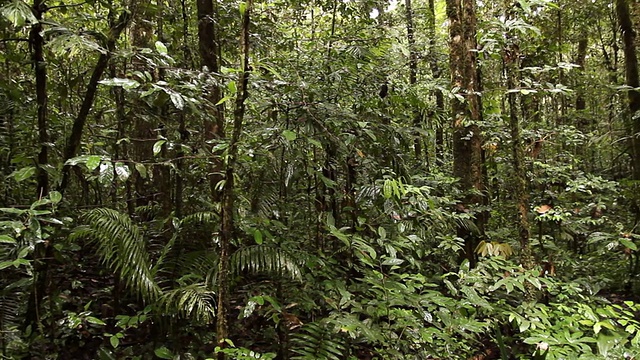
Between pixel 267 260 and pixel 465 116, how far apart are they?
2.83m

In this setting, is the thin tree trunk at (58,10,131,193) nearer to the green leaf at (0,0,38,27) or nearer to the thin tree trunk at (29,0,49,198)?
the thin tree trunk at (29,0,49,198)

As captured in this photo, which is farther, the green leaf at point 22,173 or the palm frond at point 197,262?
the palm frond at point 197,262

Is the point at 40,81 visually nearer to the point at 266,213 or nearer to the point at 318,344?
the point at 266,213

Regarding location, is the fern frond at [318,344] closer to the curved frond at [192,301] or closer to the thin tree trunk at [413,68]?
the curved frond at [192,301]

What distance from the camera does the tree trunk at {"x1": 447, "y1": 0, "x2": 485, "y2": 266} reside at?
461cm

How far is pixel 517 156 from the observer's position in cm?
396

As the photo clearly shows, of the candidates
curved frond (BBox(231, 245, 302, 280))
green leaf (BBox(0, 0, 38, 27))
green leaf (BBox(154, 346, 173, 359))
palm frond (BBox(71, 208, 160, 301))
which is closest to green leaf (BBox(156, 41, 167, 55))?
green leaf (BBox(0, 0, 38, 27))

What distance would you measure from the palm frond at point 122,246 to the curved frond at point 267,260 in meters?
0.65

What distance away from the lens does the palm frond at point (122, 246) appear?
3041 millimetres

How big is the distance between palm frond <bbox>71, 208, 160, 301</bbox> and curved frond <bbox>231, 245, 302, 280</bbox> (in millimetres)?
648

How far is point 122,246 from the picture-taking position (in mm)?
3131

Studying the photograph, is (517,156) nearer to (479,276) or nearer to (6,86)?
(479,276)

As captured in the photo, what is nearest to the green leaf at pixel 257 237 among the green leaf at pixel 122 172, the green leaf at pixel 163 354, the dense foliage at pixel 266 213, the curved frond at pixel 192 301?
the dense foliage at pixel 266 213

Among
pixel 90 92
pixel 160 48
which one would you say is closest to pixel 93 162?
pixel 160 48
